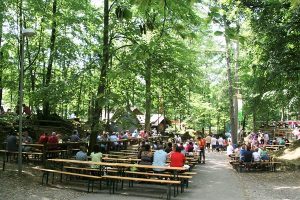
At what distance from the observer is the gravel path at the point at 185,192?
10.7 metres

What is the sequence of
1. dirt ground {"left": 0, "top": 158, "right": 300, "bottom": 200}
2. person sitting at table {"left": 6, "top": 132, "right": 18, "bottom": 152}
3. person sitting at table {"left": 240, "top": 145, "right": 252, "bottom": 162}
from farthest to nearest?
person sitting at table {"left": 240, "top": 145, "right": 252, "bottom": 162} → person sitting at table {"left": 6, "top": 132, "right": 18, "bottom": 152} → dirt ground {"left": 0, "top": 158, "right": 300, "bottom": 200}

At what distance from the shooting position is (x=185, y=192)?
39.2ft

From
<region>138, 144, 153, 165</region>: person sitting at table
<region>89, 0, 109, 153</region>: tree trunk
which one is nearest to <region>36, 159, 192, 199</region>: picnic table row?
<region>138, 144, 153, 165</region>: person sitting at table

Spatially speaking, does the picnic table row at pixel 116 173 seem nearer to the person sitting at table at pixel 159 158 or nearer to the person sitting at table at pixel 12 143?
the person sitting at table at pixel 159 158

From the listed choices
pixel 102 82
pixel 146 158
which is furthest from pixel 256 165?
pixel 102 82

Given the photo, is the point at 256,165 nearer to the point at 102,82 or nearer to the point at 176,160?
the point at 176,160

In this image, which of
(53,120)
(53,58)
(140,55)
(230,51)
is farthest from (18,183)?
(230,51)

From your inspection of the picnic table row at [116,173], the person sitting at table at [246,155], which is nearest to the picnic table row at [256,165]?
the person sitting at table at [246,155]

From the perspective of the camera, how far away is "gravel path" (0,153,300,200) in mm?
10656

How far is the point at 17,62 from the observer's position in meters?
24.9

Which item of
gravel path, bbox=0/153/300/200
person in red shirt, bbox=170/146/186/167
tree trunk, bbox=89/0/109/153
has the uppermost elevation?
tree trunk, bbox=89/0/109/153

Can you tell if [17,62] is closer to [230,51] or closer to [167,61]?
[167,61]

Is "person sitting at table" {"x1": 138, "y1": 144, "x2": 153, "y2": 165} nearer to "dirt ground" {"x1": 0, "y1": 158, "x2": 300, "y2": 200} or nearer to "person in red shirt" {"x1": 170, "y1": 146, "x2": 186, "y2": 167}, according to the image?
"person in red shirt" {"x1": 170, "y1": 146, "x2": 186, "y2": 167}

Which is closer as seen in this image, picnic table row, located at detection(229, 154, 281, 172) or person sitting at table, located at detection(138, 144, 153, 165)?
person sitting at table, located at detection(138, 144, 153, 165)
